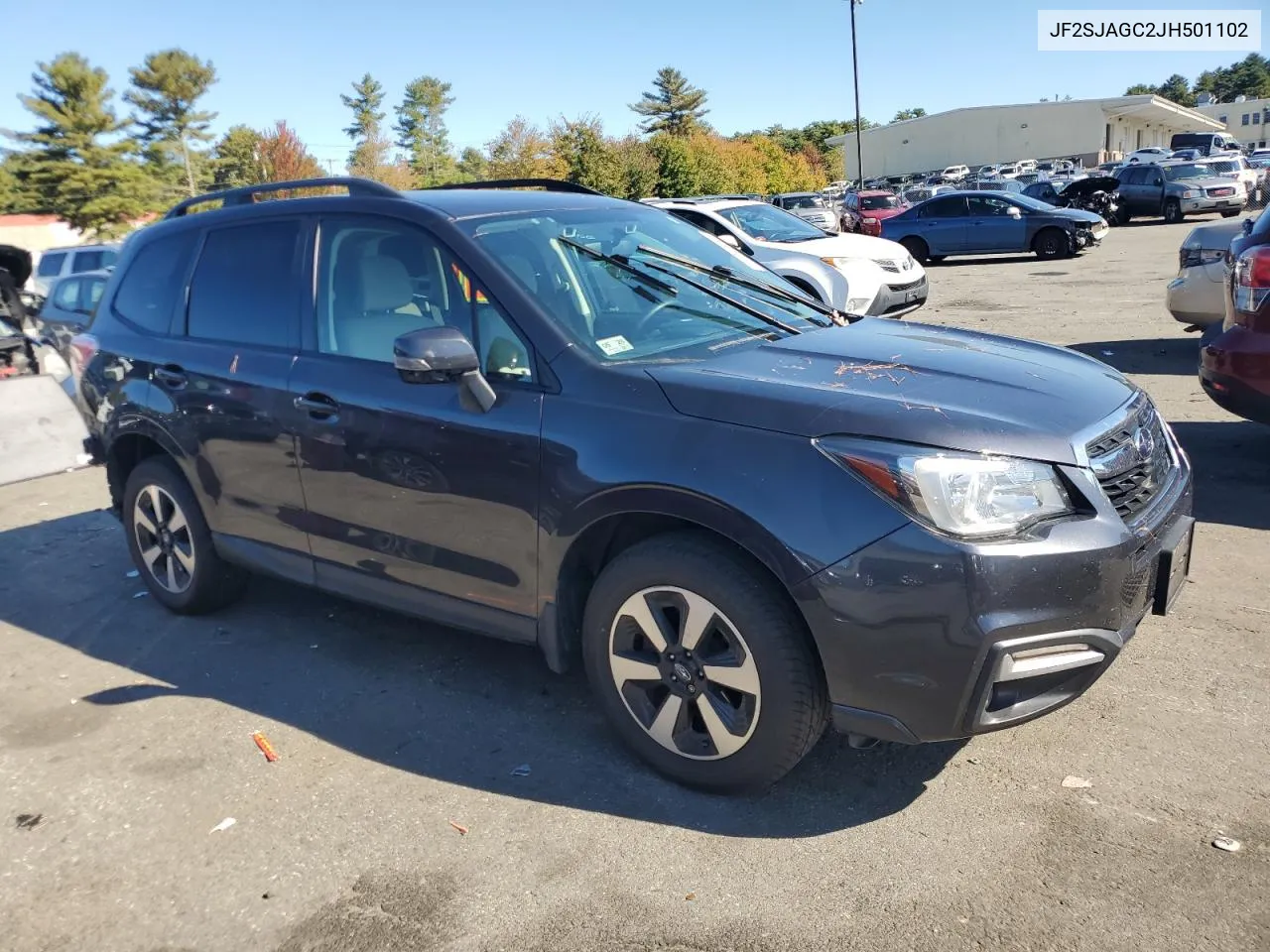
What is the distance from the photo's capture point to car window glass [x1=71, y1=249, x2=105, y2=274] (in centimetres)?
1694

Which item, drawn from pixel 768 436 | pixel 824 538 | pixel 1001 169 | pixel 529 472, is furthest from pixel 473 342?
pixel 1001 169

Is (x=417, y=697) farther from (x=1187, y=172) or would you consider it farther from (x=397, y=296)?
(x=1187, y=172)

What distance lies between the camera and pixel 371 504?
3818 millimetres

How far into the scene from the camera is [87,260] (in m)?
17.2

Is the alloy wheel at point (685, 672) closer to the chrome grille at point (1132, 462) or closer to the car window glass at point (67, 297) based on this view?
the chrome grille at point (1132, 462)

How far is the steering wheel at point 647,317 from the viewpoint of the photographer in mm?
3586

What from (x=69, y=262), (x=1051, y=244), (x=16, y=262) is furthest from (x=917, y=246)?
(x=16, y=262)

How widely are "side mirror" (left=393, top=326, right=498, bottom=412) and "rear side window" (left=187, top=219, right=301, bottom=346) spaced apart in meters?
0.98

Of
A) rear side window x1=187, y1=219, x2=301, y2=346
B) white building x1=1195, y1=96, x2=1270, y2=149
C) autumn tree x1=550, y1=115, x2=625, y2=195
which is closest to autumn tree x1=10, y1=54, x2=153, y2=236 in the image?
autumn tree x1=550, y1=115, x2=625, y2=195

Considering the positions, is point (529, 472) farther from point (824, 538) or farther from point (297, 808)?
point (297, 808)

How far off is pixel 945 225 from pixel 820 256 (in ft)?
40.3

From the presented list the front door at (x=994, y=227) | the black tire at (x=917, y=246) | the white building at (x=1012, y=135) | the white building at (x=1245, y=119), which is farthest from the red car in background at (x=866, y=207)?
the white building at (x=1245, y=119)

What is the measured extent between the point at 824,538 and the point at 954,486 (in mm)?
365

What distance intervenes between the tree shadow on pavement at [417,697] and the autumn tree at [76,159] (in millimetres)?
52180
